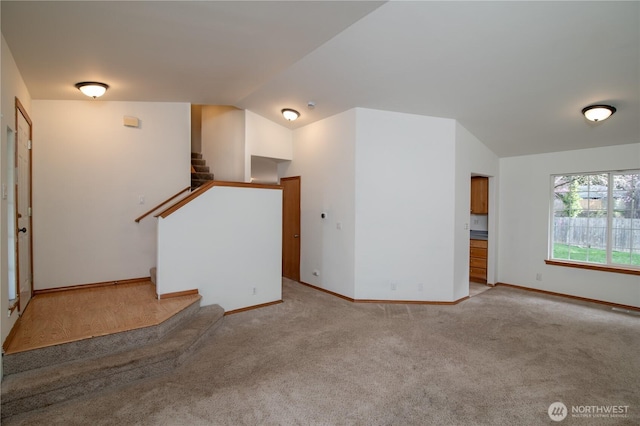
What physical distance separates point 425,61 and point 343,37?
3.17 ft

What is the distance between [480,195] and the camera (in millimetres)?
6285

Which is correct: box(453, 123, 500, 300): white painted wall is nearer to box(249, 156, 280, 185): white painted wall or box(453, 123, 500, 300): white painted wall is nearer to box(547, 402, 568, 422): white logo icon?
box(547, 402, 568, 422): white logo icon

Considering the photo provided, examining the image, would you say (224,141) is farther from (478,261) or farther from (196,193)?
(478,261)

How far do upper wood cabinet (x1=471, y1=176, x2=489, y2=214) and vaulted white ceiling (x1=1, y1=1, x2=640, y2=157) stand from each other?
152 centimetres

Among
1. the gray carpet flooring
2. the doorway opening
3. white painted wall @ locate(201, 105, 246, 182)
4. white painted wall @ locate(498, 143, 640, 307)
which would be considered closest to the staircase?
white painted wall @ locate(201, 105, 246, 182)

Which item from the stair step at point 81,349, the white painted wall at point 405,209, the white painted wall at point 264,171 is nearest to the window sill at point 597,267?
the white painted wall at point 405,209

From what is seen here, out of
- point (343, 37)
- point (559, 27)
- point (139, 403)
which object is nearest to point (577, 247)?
point (559, 27)

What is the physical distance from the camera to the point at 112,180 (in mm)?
4488

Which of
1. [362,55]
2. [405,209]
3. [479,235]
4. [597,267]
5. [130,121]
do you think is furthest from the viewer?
[479,235]

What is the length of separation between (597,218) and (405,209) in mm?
3238

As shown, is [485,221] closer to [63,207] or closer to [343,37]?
[343,37]

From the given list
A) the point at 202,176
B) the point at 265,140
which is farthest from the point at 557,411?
the point at 202,176

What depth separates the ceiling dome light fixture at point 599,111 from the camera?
3818 mm

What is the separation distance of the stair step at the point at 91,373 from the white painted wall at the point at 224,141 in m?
3.33
